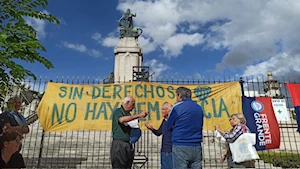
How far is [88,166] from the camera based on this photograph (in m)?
8.29

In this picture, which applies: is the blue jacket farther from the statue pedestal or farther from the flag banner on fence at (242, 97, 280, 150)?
the statue pedestal

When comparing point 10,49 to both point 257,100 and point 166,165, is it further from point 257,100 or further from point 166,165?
point 257,100

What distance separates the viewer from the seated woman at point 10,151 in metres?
2.49

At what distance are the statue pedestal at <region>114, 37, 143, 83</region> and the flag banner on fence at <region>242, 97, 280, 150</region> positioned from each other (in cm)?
1682

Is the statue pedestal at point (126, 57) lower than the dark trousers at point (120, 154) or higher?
higher

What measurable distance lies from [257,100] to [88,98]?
5749mm

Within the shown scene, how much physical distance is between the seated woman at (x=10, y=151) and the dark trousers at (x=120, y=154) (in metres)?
1.43

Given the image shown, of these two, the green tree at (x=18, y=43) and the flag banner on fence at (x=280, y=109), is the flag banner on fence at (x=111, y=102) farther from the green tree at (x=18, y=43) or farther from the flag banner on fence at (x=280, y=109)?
the green tree at (x=18, y=43)

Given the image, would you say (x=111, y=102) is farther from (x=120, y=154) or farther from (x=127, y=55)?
(x=127, y=55)

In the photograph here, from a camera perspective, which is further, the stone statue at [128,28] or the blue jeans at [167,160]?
the stone statue at [128,28]

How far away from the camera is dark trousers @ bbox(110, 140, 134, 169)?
3713 mm

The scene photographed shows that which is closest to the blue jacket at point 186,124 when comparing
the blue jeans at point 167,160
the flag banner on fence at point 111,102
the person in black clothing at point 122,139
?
the person in black clothing at point 122,139

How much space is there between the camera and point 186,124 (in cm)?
362

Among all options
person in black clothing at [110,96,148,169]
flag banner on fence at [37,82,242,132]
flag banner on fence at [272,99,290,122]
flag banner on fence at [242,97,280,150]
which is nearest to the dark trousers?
person in black clothing at [110,96,148,169]
